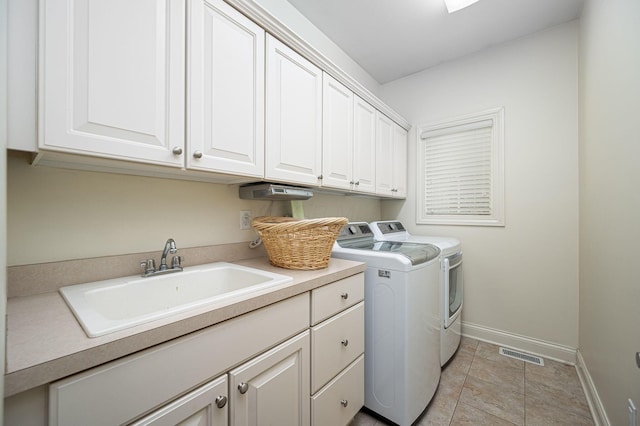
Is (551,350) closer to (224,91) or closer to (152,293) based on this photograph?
(152,293)

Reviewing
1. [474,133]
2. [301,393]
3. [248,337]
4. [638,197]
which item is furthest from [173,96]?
[474,133]

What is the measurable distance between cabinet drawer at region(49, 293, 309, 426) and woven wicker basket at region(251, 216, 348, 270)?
1.14 ft

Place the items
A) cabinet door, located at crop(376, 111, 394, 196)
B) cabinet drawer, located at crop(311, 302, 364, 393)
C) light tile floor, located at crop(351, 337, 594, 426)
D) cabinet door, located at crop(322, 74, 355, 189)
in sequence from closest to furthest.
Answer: cabinet drawer, located at crop(311, 302, 364, 393), light tile floor, located at crop(351, 337, 594, 426), cabinet door, located at crop(322, 74, 355, 189), cabinet door, located at crop(376, 111, 394, 196)

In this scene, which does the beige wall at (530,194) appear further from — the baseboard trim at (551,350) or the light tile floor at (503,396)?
the light tile floor at (503,396)

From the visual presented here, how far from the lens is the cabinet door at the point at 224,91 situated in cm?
101

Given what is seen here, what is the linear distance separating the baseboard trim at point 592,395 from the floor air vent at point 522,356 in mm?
223

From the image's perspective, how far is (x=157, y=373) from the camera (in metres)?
0.65

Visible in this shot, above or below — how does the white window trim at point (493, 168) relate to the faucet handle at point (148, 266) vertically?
above

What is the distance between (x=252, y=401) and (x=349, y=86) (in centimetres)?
192

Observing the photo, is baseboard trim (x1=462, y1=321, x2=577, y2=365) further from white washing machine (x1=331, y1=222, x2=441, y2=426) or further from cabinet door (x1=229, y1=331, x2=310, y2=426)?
cabinet door (x1=229, y1=331, x2=310, y2=426)

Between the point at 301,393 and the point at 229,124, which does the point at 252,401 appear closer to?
the point at 301,393

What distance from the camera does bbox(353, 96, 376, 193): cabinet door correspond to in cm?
198

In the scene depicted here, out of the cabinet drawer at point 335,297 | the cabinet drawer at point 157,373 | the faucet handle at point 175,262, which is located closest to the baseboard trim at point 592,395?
the cabinet drawer at point 335,297

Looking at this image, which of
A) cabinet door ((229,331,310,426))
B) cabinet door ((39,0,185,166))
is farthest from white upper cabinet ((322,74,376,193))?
cabinet door ((229,331,310,426))
